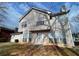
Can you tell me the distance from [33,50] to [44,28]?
32cm

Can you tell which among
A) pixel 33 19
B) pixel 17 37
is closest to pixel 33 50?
pixel 17 37

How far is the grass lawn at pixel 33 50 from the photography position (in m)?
2.59

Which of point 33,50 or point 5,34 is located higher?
point 5,34

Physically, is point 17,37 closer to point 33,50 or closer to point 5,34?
point 5,34

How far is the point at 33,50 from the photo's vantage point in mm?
2621

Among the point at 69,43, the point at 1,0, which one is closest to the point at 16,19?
the point at 1,0

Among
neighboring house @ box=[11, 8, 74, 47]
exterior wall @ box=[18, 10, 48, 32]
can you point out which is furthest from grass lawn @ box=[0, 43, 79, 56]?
exterior wall @ box=[18, 10, 48, 32]

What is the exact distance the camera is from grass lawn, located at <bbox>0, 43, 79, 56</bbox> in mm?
2588

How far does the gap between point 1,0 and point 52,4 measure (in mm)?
673

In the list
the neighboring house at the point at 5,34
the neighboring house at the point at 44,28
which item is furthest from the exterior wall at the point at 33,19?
the neighboring house at the point at 5,34

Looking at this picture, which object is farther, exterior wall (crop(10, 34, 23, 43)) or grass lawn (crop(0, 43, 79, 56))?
exterior wall (crop(10, 34, 23, 43))

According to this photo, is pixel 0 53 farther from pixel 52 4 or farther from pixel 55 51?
pixel 52 4

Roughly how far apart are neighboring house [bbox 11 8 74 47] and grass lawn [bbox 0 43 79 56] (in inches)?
2.5

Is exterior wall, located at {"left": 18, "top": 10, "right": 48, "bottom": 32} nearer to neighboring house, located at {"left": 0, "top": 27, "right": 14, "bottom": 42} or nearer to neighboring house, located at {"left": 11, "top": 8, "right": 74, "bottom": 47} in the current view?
neighboring house, located at {"left": 11, "top": 8, "right": 74, "bottom": 47}
